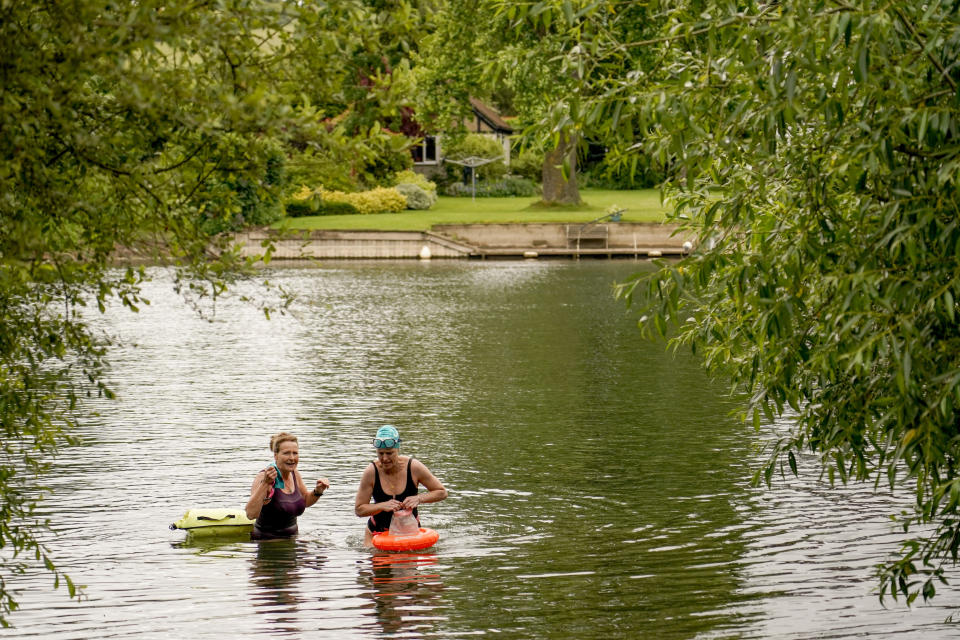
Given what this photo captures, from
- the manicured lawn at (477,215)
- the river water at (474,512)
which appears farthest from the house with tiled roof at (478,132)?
the river water at (474,512)

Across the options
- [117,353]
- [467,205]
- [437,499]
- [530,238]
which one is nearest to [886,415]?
[437,499]

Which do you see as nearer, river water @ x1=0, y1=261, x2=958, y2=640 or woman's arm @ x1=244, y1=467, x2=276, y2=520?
river water @ x1=0, y1=261, x2=958, y2=640

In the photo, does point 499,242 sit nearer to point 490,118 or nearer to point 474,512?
point 490,118

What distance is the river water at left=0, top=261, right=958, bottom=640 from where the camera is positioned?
12.4 meters

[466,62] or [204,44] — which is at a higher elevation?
[466,62]

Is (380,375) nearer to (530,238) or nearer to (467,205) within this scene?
(530,238)

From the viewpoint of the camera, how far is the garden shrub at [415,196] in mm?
78812

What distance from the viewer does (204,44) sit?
26.6 ft

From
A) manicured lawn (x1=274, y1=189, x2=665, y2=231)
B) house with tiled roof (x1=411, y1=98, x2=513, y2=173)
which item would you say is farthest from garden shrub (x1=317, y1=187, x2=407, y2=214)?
house with tiled roof (x1=411, y1=98, x2=513, y2=173)

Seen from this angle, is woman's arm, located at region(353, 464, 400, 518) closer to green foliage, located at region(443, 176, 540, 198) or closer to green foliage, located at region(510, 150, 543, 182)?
green foliage, located at region(443, 176, 540, 198)

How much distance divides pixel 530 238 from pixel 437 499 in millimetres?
52196

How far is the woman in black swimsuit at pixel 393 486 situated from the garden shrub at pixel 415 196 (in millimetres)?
64270

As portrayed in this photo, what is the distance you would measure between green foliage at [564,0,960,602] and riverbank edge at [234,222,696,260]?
2216 inches

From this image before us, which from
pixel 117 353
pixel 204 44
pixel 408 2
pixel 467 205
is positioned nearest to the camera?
pixel 204 44
